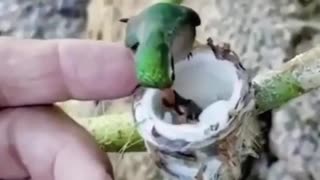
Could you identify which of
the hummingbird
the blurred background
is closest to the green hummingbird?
the hummingbird

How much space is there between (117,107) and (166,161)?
200 millimetres

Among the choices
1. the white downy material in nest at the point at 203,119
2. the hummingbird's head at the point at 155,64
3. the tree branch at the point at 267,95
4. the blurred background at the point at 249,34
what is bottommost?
the blurred background at the point at 249,34

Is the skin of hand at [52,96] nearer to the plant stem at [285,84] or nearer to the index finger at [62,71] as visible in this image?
the index finger at [62,71]

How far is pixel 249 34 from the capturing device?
2.85ft

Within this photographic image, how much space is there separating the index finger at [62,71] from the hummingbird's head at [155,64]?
38 mm

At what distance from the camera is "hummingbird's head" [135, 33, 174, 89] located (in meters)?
0.58

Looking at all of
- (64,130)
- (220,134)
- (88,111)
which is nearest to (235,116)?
(220,134)

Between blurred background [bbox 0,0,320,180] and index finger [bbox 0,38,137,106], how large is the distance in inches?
4.8

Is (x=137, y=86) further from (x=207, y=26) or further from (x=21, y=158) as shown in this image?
(x=207, y=26)

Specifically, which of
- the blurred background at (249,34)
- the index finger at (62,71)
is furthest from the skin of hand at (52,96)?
the blurred background at (249,34)

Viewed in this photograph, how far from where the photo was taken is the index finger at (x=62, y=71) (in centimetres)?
→ 64

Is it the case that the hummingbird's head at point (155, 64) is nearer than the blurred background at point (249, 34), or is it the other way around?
the hummingbird's head at point (155, 64)

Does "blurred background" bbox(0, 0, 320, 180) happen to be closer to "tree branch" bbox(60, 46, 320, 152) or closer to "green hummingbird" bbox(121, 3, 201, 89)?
"tree branch" bbox(60, 46, 320, 152)

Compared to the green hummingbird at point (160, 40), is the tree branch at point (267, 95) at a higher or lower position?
lower
